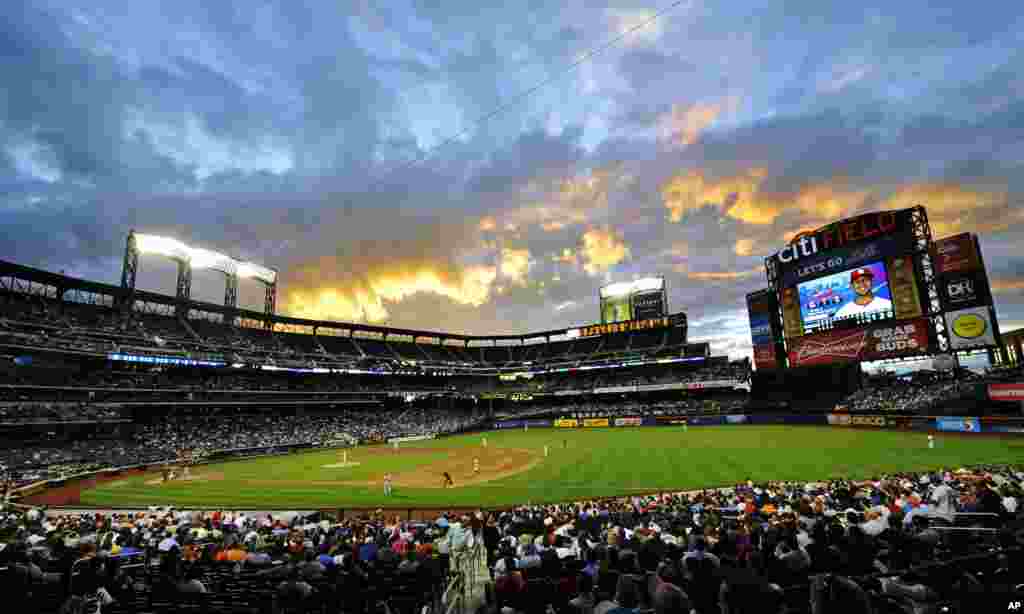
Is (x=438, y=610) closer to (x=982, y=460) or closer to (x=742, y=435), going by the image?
(x=982, y=460)

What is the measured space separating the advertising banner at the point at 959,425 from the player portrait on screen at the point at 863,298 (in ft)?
37.1

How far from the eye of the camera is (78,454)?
39.9 m

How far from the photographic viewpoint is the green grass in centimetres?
2495

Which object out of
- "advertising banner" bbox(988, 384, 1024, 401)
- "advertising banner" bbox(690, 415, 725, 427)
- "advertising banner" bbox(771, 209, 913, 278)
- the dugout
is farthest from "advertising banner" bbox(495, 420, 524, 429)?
"advertising banner" bbox(988, 384, 1024, 401)

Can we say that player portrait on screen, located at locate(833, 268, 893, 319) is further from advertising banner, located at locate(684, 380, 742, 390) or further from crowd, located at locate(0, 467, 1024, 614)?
crowd, located at locate(0, 467, 1024, 614)

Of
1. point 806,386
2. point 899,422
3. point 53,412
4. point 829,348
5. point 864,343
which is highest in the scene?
point 864,343

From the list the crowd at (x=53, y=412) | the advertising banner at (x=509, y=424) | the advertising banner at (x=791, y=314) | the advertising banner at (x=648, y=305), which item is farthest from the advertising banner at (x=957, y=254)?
the crowd at (x=53, y=412)

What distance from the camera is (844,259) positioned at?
4769 cm

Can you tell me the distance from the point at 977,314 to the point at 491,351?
8176 centimetres

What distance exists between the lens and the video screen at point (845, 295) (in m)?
45.2

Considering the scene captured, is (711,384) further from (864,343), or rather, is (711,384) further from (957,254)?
(957,254)

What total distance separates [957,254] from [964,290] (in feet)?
10.7

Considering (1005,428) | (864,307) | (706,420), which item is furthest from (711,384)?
(1005,428)

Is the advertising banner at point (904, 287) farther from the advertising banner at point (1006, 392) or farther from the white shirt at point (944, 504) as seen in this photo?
the white shirt at point (944, 504)
